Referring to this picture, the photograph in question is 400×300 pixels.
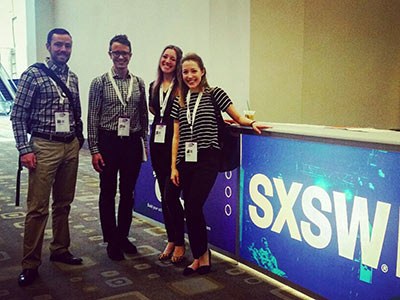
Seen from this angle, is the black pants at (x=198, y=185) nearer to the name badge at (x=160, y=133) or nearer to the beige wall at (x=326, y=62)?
the name badge at (x=160, y=133)

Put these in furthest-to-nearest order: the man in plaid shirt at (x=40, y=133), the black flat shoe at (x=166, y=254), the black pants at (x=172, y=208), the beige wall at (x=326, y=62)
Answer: the beige wall at (x=326, y=62), the black flat shoe at (x=166, y=254), the black pants at (x=172, y=208), the man in plaid shirt at (x=40, y=133)

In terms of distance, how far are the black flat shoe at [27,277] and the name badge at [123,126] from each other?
1051 mm

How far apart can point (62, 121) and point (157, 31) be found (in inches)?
177

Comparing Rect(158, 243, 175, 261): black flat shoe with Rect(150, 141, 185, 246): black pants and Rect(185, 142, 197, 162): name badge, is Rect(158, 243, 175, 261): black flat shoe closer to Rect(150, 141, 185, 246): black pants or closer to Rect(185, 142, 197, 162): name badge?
Rect(150, 141, 185, 246): black pants

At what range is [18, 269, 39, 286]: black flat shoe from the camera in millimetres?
2926

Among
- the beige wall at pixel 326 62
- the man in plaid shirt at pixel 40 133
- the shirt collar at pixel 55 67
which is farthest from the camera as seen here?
the beige wall at pixel 326 62

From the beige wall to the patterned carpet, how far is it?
2.36m

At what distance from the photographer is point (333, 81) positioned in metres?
6.09

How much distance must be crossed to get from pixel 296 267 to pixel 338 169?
67 cm

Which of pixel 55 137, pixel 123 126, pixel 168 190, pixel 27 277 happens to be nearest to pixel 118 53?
pixel 123 126

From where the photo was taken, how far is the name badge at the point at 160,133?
10.7ft

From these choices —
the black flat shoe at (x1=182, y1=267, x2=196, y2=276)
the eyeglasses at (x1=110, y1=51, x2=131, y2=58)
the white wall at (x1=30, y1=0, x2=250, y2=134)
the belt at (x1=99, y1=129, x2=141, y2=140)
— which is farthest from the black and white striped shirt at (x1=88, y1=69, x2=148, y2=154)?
the white wall at (x1=30, y1=0, x2=250, y2=134)

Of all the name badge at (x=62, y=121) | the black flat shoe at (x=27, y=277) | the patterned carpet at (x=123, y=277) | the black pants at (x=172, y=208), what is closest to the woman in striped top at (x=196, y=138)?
the black pants at (x=172, y=208)

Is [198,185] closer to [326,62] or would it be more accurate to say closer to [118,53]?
[118,53]
